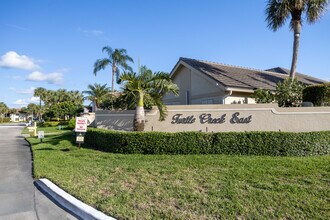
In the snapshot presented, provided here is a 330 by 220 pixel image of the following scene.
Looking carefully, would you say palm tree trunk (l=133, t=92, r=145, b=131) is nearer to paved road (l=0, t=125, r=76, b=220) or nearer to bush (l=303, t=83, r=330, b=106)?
paved road (l=0, t=125, r=76, b=220)

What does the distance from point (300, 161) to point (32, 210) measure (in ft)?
25.9

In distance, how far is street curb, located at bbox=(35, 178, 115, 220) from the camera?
464 centimetres

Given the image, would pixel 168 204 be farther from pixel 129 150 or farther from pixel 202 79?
pixel 202 79

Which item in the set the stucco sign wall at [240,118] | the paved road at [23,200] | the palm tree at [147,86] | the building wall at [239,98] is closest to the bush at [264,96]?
the building wall at [239,98]

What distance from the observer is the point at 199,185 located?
6039 millimetres

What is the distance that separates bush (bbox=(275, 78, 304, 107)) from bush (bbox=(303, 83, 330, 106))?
549 mm

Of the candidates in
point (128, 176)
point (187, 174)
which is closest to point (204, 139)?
point (187, 174)

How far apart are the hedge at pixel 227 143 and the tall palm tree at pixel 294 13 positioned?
26.0 feet

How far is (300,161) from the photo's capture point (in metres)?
7.91

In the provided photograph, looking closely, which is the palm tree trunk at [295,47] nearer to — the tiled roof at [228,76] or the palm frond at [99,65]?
the tiled roof at [228,76]

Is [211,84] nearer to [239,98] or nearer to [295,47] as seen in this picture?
[239,98]

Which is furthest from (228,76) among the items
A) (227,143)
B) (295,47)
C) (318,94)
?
(227,143)

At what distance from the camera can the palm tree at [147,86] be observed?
11789mm

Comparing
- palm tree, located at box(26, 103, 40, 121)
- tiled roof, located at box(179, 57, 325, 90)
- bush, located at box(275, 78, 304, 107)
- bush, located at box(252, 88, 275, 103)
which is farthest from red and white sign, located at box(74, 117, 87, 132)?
palm tree, located at box(26, 103, 40, 121)
